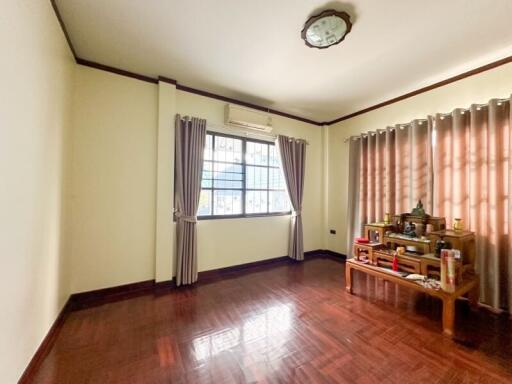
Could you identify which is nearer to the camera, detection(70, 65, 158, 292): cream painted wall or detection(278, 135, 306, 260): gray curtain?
detection(70, 65, 158, 292): cream painted wall

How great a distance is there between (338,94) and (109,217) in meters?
3.50

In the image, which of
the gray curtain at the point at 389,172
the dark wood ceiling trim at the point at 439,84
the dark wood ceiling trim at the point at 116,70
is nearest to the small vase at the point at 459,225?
the gray curtain at the point at 389,172

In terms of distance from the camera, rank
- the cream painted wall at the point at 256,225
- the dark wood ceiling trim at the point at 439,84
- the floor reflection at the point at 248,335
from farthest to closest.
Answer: the cream painted wall at the point at 256,225, the dark wood ceiling trim at the point at 439,84, the floor reflection at the point at 248,335

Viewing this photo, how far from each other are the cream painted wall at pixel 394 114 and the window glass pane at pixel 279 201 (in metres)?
0.98

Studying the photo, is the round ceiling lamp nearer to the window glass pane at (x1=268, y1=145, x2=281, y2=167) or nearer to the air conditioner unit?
the air conditioner unit

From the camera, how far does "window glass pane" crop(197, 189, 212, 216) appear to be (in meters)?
3.10

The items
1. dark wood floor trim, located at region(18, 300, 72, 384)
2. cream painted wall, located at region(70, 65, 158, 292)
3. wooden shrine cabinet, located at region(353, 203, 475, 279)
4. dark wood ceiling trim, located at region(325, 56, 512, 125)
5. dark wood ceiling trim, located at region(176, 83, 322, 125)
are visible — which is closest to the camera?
dark wood floor trim, located at region(18, 300, 72, 384)

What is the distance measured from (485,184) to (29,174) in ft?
13.3

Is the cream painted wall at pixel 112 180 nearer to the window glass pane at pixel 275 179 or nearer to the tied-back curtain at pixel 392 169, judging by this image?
the window glass pane at pixel 275 179

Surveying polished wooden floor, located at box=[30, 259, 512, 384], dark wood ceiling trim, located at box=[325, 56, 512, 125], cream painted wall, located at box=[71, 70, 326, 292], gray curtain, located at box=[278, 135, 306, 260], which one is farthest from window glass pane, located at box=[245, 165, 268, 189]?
dark wood ceiling trim, located at box=[325, 56, 512, 125]

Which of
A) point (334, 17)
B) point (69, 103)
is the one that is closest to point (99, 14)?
point (69, 103)

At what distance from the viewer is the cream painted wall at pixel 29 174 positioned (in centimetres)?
110

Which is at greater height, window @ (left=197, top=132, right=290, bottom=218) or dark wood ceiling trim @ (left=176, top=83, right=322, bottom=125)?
dark wood ceiling trim @ (left=176, top=83, right=322, bottom=125)

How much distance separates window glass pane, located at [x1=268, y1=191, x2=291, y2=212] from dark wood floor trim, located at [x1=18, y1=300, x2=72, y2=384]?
2897mm
